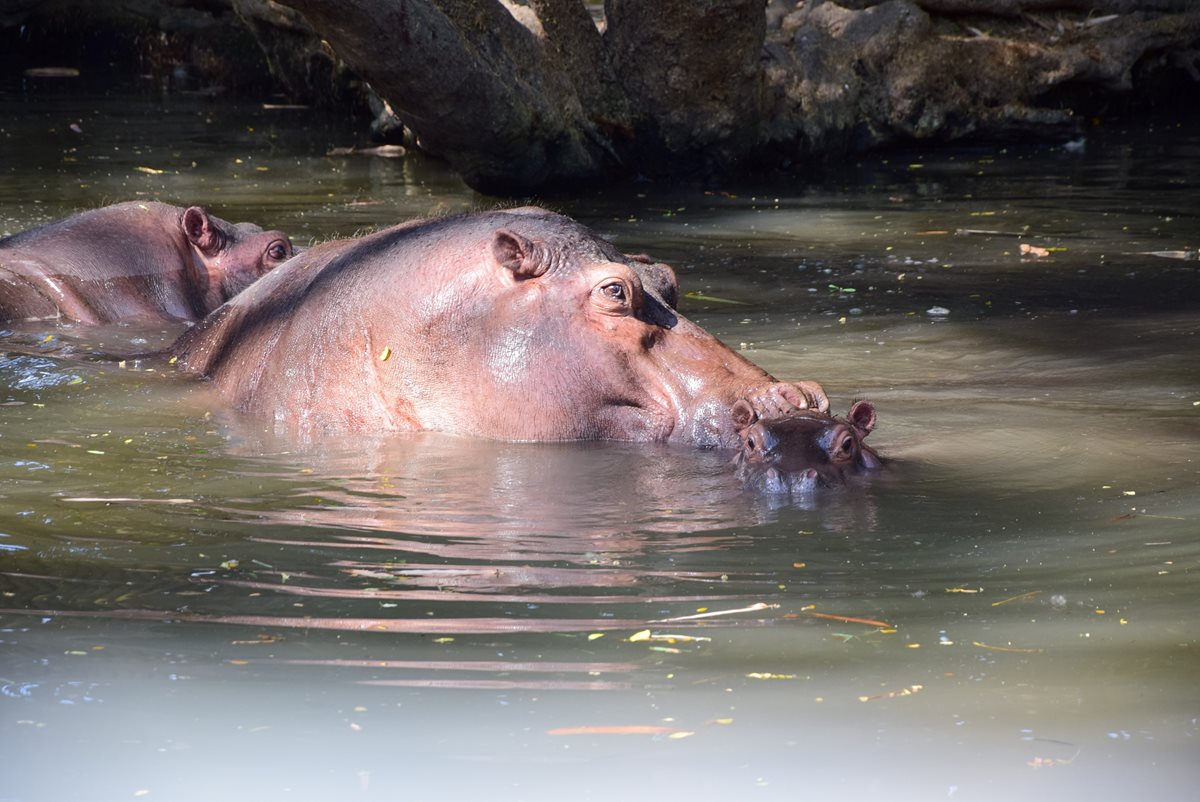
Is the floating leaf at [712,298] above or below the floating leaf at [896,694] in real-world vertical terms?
above

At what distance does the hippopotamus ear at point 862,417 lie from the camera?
17.8 feet

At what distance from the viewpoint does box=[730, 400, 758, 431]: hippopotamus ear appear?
5574 mm

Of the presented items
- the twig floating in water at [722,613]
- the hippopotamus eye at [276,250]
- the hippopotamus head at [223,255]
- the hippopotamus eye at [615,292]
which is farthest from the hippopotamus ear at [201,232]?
the twig floating in water at [722,613]

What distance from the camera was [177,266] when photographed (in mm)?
8781

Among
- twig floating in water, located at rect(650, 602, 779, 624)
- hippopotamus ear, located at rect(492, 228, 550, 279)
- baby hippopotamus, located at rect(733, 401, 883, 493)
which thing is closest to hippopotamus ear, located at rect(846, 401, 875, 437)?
baby hippopotamus, located at rect(733, 401, 883, 493)

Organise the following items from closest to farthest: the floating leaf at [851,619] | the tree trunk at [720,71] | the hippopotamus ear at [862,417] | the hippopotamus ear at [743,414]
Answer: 1. the floating leaf at [851,619]
2. the hippopotamus ear at [862,417]
3. the hippopotamus ear at [743,414]
4. the tree trunk at [720,71]

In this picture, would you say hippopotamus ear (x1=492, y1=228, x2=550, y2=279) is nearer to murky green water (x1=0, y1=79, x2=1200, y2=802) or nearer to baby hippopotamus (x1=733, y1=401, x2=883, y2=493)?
murky green water (x1=0, y1=79, x2=1200, y2=802)

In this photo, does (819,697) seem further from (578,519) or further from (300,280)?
(300,280)

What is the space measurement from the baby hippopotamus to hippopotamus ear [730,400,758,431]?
71 mm

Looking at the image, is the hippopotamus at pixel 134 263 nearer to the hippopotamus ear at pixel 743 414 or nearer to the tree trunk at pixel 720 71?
the tree trunk at pixel 720 71

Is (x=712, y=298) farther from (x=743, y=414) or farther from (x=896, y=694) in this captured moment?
(x=896, y=694)

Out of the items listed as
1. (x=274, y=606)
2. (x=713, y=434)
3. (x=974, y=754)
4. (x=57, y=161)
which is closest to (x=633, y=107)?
(x=57, y=161)

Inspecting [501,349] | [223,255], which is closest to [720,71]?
[223,255]

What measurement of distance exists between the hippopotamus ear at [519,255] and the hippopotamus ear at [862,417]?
138 centimetres
